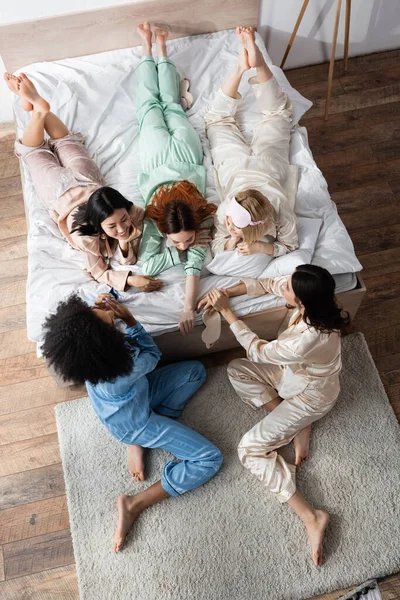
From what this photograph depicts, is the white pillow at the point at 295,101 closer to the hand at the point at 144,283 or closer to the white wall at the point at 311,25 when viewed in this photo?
the white wall at the point at 311,25

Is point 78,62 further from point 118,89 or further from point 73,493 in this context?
point 73,493

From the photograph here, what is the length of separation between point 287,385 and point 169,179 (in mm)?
812

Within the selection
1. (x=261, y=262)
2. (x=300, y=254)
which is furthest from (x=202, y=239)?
(x=300, y=254)

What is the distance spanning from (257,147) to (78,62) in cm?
90

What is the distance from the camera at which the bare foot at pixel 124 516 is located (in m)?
1.66

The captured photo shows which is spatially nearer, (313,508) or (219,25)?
(313,508)

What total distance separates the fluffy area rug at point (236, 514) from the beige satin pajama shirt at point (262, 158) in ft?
1.99

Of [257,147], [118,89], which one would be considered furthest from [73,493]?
[118,89]

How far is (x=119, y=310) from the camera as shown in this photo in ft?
5.07

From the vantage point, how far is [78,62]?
227 centimetres

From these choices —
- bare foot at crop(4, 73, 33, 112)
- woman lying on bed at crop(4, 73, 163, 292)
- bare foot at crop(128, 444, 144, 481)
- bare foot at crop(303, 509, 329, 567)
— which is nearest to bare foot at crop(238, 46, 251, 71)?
woman lying on bed at crop(4, 73, 163, 292)

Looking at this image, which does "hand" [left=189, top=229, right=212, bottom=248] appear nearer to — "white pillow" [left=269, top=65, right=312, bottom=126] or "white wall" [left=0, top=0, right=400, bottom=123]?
"white pillow" [left=269, top=65, right=312, bottom=126]

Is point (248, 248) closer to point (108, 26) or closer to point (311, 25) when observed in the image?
point (108, 26)

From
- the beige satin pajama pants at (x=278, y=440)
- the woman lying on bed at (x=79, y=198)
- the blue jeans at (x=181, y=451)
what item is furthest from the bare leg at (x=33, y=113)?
the beige satin pajama pants at (x=278, y=440)
